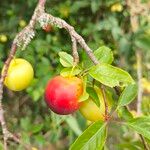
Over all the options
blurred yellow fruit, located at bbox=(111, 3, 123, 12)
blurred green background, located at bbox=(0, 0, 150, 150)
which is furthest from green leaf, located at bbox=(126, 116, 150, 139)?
blurred yellow fruit, located at bbox=(111, 3, 123, 12)

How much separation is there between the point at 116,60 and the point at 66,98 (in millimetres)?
1780

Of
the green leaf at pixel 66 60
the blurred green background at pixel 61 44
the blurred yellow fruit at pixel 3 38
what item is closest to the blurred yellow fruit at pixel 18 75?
the green leaf at pixel 66 60

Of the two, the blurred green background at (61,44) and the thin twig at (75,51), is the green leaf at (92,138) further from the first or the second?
the blurred green background at (61,44)

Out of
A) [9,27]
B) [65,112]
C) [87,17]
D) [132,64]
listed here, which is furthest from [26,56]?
[65,112]

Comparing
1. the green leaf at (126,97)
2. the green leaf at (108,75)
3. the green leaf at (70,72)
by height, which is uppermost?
the green leaf at (70,72)

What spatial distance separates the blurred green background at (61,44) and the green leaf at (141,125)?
1343 millimetres

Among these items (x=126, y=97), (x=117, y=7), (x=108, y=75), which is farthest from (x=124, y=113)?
(x=117, y=7)

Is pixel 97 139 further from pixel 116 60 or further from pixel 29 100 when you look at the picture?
pixel 29 100

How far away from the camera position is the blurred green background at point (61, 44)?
248cm

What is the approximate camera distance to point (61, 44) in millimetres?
2705

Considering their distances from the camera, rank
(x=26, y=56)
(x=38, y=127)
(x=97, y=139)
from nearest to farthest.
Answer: (x=97, y=139), (x=38, y=127), (x=26, y=56)

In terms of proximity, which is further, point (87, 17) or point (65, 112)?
point (87, 17)

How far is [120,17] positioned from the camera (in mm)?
2791

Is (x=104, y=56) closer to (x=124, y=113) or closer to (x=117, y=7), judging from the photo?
(x=124, y=113)
